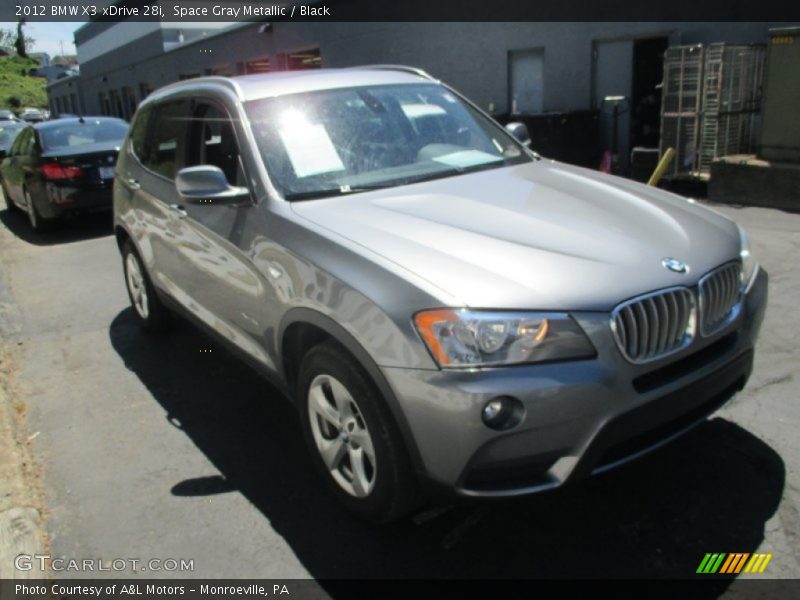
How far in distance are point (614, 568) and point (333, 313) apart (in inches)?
55.8

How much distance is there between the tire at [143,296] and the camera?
524 centimetres

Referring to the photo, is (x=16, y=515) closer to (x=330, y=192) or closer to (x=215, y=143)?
(x=330, y=192)

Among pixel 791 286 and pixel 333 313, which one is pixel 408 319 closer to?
pixel 333 313

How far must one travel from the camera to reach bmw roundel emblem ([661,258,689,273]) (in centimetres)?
265

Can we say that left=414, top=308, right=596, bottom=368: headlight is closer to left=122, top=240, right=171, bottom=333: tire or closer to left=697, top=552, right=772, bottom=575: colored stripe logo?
left=697, top=552, right=772, bottom=575: colored stripe logo

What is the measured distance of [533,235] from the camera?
9.16 ft

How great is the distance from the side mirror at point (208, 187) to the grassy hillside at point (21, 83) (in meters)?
74.3

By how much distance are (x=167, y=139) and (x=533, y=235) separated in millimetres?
2891

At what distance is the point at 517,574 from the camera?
266cm

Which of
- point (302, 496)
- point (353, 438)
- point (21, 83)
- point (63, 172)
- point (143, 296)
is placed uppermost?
point (21, 83)

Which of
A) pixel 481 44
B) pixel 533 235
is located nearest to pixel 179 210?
pixel 533 235

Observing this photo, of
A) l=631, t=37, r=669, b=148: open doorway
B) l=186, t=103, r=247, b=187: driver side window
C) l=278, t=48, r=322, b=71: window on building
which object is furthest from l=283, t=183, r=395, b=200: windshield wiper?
l=278, t=48, r=322, b=71: window on building

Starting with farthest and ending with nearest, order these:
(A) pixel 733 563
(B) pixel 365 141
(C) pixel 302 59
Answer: (C) pixel 302 59, (B) pixel 365 141, (A) pixel 733 563

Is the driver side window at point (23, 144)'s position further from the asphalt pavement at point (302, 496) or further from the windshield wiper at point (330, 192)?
the windshield wiper at point (330, 192)
